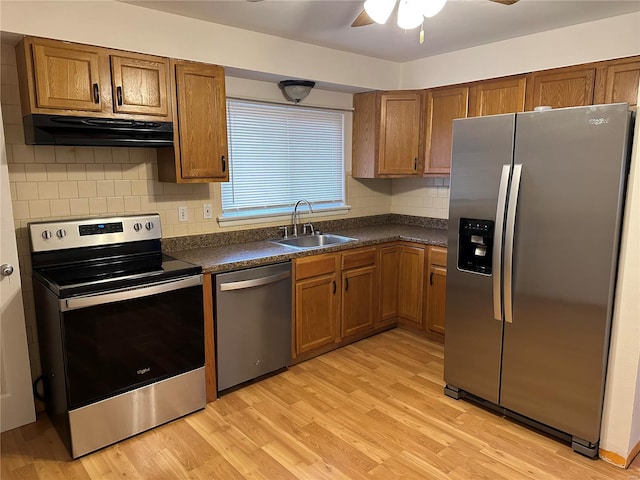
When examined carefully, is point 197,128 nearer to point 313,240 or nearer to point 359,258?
point 313,240

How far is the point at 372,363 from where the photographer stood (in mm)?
3338

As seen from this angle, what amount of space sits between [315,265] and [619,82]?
7.62 feet

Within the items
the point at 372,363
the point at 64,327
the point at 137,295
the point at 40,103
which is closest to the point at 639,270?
the point at 372,363

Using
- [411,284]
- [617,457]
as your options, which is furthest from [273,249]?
[617,457]

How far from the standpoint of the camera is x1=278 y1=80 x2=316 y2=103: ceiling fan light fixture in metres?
3.43

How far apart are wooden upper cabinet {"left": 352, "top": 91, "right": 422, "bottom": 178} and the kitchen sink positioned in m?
0.74

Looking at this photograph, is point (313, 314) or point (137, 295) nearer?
point (137, 295)

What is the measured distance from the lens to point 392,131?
12.8 feet

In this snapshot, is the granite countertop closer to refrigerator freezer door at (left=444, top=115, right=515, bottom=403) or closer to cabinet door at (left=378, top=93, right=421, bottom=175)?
cabinet door at (left=378, top=93, right=421, bottom=175)

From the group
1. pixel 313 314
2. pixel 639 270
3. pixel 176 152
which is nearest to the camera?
pixel 639 270

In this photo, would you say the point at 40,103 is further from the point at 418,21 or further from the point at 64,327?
the point at 418,21

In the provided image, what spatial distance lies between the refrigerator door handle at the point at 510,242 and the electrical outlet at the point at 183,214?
83.3 inches

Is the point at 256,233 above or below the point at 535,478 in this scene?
above

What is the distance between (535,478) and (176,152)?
265 cm
